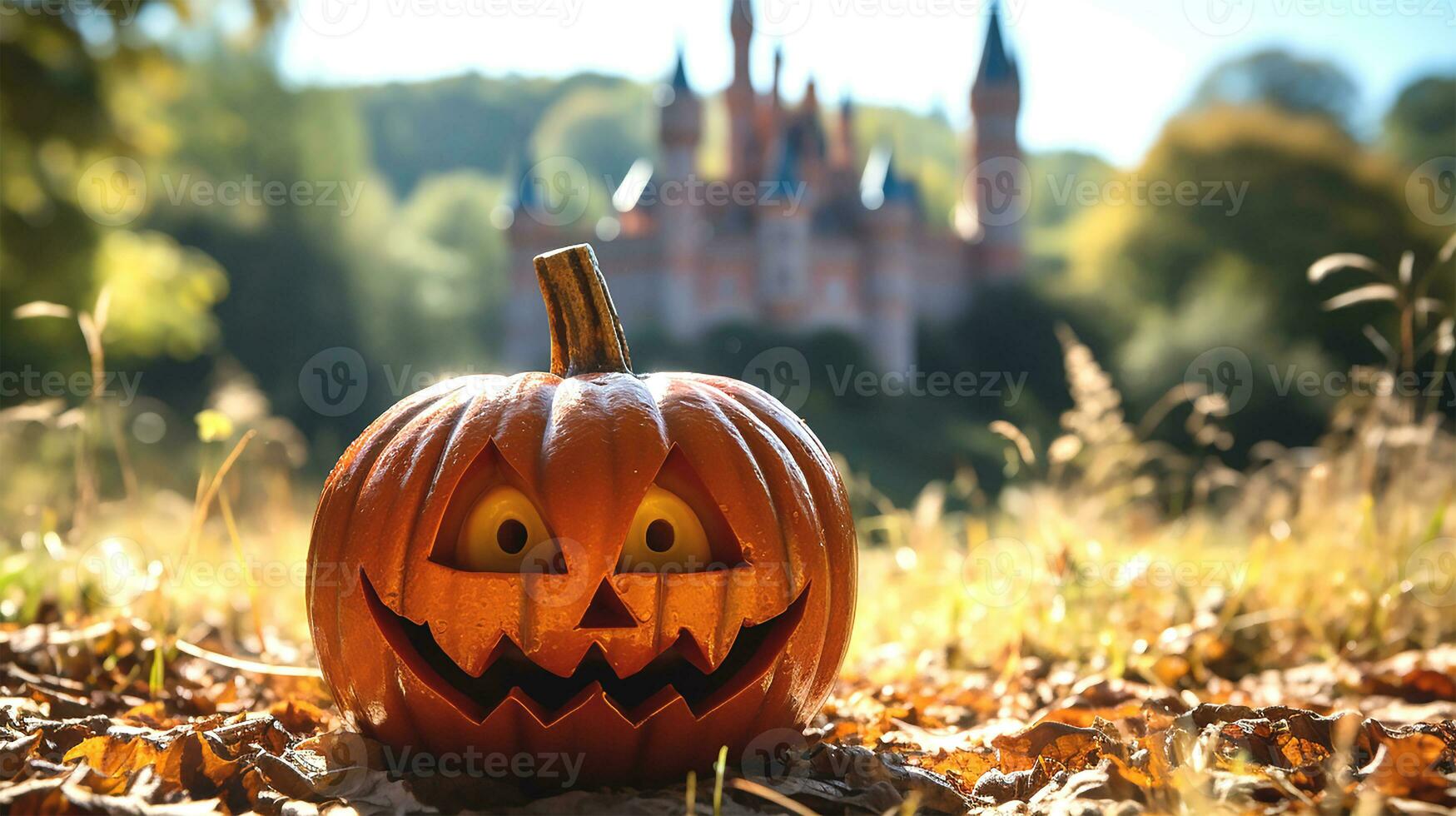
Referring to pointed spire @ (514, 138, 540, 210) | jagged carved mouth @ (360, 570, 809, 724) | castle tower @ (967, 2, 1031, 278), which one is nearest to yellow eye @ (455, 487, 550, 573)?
jagged carved mouth @ (360, 570, 809, 724)

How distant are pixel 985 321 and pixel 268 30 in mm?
30137

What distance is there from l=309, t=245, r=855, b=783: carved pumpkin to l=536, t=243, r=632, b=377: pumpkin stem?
0.19 meters

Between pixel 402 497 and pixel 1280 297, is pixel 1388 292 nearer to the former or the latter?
pixel 402 497

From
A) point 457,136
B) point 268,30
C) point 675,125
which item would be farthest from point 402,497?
point 457,136

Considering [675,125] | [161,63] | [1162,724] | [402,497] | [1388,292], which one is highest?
[675,125]

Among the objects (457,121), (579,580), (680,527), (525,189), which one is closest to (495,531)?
(579,580)

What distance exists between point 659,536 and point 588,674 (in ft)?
0.80

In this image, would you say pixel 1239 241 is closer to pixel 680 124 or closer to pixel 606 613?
pixel 680 124

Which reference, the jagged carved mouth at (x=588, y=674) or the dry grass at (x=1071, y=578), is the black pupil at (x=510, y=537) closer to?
the jagged carved mouth at (x=588, y=674)

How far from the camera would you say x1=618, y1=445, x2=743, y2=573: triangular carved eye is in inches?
67.9

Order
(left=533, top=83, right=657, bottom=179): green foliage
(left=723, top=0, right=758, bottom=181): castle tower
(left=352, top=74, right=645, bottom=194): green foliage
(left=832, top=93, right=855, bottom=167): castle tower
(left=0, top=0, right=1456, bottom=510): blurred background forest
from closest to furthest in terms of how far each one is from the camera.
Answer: (left=0, top=0, right=1456, bottom=510): blurred background forest → (left=723, top=0, right=758, bottom=181): castle tower → (left=832, top=93, right=855, bottom=167): castle tower → (left=533, top=83, right=657, bottom=179): green foliage → (left=352, top=74, right=645, bottom=194): green foliage

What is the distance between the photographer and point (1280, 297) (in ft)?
100

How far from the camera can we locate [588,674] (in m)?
1.75

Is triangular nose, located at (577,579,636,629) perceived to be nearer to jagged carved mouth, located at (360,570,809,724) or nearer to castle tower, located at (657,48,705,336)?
jagged carved mouth, located at (360,570,809,724)
